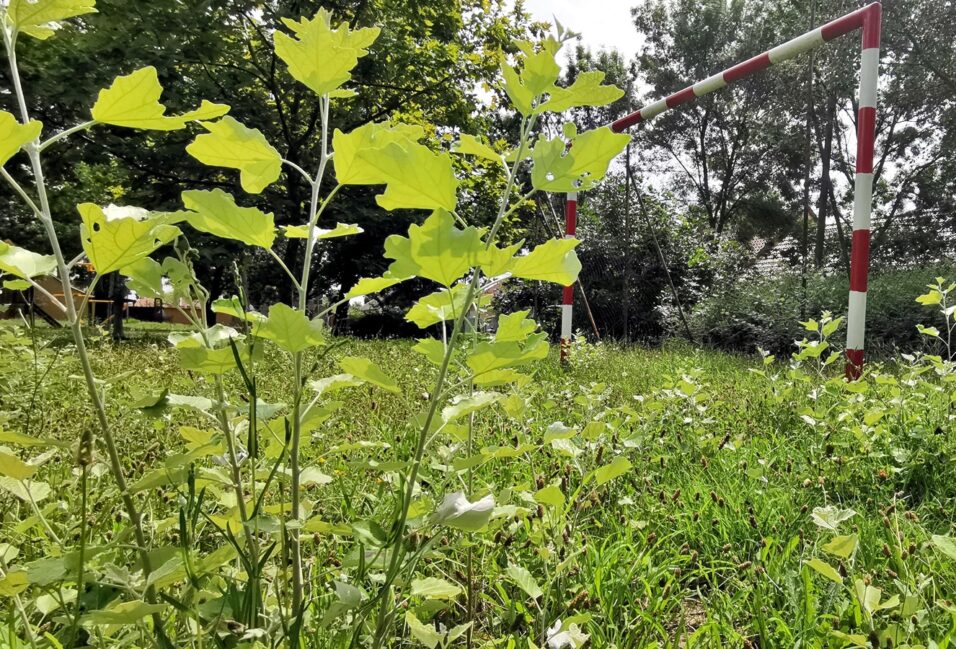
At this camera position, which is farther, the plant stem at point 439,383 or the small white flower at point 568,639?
the small white flower at point 568,639

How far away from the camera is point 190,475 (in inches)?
23.5

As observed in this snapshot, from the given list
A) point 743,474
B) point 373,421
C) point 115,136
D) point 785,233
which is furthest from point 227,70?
point 785,233

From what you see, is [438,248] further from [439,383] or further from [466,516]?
[466,516]

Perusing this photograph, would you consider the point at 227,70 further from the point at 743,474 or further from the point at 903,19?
the point at 903,19

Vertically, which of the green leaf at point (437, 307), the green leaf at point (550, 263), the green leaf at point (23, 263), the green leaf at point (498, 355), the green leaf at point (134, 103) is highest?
the green leaf at point (134, 103)

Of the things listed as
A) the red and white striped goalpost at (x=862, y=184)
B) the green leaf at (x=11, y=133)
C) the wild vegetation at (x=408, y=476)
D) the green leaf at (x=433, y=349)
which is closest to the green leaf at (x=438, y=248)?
the wild vegetation at (x=408, y=476)

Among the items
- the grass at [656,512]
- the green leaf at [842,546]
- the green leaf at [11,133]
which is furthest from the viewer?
the grass at [656,512]

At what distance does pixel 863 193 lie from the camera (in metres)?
3.76

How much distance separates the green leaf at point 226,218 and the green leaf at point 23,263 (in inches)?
6.1

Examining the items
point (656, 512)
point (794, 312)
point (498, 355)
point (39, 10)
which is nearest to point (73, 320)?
point (39, 10)

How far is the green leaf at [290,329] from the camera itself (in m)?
0.54

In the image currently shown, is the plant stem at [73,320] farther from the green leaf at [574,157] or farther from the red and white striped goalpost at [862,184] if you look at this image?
the red and white striped goalpost at [862,184]

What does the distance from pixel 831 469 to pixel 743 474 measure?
0.27m

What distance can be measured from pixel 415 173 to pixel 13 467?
1.65ft
